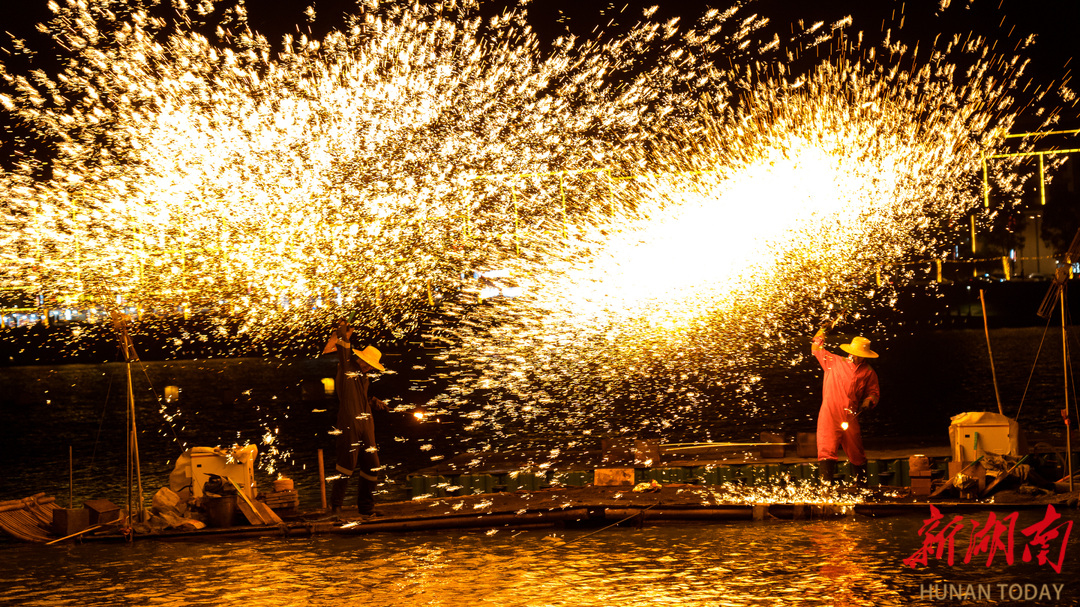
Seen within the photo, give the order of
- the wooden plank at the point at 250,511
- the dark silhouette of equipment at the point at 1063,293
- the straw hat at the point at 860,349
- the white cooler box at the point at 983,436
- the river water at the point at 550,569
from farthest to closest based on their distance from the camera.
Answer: the straw hat at the point at 860,349
the white cooler box at the point at 983,436
the wooden plank at the point at 250,511
the dark silhouette of equipment at the point at 1063,293
the river water at the point at 550,569

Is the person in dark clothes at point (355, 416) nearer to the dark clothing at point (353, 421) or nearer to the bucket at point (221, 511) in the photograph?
the dark clothing at point (353, 421)

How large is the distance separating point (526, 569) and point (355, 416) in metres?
3.11

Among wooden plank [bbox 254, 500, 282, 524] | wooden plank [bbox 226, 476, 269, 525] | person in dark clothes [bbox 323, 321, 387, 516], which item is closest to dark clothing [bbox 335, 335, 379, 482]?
person in dark clothes [bbox 323, 321, 387, 516]

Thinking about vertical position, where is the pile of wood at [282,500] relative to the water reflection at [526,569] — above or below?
above

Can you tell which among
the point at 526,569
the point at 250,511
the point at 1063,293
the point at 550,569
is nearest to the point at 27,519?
the point at 250,511

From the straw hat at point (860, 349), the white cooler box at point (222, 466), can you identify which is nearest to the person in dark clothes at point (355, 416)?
the white cooler box at point (222, 466)

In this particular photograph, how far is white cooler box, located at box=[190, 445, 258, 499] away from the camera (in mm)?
11141

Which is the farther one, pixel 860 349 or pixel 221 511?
pixel 860 349

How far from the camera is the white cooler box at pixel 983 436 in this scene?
1094 cm

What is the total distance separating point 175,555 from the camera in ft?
31.4

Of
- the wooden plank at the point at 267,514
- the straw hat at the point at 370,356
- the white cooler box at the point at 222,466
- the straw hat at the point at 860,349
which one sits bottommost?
the wooden plank at the point at 267,514

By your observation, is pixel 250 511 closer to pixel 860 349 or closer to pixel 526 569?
pixel 526 569

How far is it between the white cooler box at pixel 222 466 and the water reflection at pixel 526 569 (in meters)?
1.11

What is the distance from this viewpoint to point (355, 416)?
10.6 m
